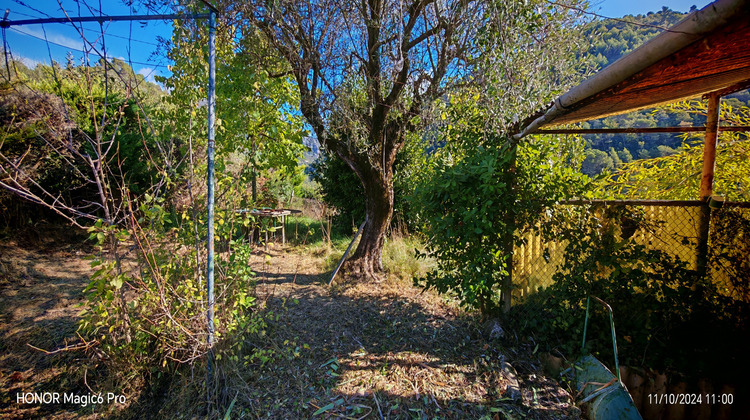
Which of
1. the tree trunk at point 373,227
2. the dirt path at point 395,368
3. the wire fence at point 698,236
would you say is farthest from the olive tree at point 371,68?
the wire fence at point 698,236

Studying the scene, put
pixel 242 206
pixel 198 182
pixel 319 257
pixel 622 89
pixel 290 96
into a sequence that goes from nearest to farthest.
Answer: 1. pixel 622 89
2. pixel 198 182
3. pixel 242 206
4. pixel 290 96
5. pixel 319 257

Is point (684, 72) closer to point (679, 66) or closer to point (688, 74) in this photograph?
point (688, 74)

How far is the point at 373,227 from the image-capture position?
470 centimetres

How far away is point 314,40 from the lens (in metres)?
3.90

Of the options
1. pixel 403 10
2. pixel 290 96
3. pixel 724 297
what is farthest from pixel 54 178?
pixel 724 297

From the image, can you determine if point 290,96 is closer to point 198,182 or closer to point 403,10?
point 403,10

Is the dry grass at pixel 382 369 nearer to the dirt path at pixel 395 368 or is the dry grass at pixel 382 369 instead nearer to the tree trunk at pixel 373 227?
the dirt path at pixel 395 368

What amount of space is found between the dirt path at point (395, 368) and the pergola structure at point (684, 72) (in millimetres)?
1964

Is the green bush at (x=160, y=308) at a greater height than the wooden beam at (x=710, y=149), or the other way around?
the wooden beam at (x=710, y=149)

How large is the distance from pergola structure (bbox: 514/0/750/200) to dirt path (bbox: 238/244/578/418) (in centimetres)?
196

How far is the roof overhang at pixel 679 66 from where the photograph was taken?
1.38 meters

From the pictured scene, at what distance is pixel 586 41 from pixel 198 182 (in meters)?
4.20

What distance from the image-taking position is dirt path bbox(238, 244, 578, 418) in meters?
2.18

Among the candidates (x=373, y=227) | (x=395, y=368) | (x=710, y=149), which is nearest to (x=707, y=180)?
(x=710, y=149)
